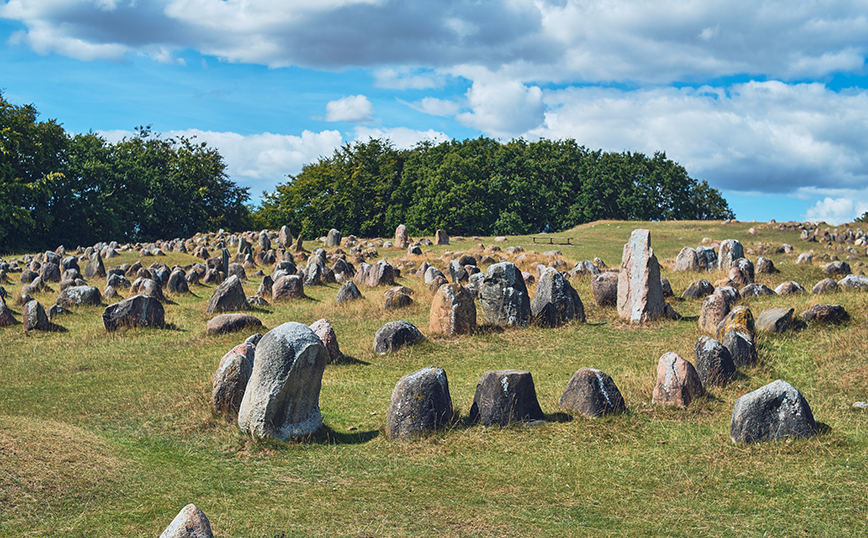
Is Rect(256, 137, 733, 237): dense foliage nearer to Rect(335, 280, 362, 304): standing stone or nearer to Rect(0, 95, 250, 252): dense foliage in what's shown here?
Rect(0, 95, 250, 252): dense foliage

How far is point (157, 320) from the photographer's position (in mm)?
17828

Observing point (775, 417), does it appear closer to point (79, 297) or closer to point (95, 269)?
point (79, 297)

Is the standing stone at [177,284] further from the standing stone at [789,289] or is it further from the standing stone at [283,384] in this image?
the standing stone at [789,289]

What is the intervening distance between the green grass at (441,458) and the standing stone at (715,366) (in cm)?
23

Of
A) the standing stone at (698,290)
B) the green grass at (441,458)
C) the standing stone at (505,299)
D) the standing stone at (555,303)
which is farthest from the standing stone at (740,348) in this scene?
the standing stone at (698,290)

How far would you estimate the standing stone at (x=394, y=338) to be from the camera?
14156mm

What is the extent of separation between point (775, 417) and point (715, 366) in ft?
8.01

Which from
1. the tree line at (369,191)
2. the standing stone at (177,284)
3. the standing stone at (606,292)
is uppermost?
the tree line at (369,191)

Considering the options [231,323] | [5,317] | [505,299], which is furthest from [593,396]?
[5,317]

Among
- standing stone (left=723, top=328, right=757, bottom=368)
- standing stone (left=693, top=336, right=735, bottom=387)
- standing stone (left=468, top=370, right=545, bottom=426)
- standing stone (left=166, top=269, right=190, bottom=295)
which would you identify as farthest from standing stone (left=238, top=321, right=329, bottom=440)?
standing stone (left=166, top=269, right=190, bottom=295)

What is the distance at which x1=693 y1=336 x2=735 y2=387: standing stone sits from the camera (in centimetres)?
1124

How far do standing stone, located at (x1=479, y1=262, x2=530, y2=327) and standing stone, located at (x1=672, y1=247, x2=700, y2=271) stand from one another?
445 inches

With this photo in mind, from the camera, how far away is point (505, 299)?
53.6 feet

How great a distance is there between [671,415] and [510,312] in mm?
6499
